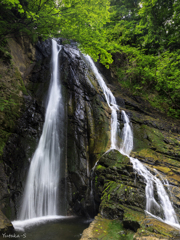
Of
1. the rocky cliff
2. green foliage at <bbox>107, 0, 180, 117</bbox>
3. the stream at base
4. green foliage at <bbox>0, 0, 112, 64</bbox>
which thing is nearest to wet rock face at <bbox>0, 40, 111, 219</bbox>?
the rocky cliff

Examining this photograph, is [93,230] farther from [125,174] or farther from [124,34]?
[124,34]

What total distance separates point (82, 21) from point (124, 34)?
13622mm

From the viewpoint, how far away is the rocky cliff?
473 centimetres

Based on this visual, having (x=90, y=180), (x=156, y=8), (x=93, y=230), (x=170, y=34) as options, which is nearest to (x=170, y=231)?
(x=93, y=230)

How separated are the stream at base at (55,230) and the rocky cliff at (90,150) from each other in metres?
0.85

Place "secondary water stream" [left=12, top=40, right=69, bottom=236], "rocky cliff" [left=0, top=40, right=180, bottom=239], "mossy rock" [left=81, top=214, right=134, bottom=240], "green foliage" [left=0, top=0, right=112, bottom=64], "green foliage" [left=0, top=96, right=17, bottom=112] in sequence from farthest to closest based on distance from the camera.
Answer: "secondary water stream" [left=12, top=40, right=69, bottom=236] → "green foliage" [left=0, top=0, right=112, bottom=64] → "green foliage" [left=0, top=96, right=17, bottom=112] → "rocky cliff" [left=0, top=40, right=180, bottom=239] → "mossy rock" [left=81, top=214, right=134, bottom=240]

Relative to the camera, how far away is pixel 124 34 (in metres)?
16.9

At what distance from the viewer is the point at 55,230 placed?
15.7ft

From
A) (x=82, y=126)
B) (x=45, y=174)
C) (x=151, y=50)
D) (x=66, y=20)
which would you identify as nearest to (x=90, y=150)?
(x=82, y=126)

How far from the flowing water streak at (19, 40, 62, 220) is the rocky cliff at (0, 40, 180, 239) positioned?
0.32 metres

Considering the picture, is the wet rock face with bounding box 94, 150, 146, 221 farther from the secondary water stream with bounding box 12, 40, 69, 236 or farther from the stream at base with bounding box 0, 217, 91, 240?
the secondary water stream with bounding box 12, 40, 69, 236

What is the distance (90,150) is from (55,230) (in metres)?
3.98

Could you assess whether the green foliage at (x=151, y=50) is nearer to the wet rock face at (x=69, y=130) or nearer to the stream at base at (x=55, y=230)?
the wet rock face at (x=69, y=130)

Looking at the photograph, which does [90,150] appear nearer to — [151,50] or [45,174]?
[45,174]
